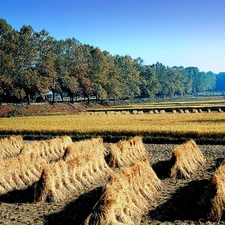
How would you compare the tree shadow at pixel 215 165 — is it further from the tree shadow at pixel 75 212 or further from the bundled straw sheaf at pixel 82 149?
the tree shadow at pixel 75 212

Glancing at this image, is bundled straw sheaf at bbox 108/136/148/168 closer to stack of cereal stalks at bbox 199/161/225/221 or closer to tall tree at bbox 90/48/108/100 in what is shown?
stack of cereal stalks at bbox 199/161/225/221

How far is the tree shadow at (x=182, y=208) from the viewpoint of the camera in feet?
28.1

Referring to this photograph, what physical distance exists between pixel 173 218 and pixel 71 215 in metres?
2.54

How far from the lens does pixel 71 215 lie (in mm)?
8789

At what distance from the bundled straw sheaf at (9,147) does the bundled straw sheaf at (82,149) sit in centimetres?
444

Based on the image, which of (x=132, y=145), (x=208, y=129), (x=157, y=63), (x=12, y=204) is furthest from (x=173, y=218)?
(x=157, y=63)

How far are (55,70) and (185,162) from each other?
4784 cm

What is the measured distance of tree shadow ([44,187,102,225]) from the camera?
8.40m

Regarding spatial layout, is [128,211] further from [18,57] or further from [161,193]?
[18,57]

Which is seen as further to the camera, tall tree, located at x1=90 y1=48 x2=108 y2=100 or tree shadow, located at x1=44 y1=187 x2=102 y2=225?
tall tree, located at x1=90 y1=48 x2=108 y2=100

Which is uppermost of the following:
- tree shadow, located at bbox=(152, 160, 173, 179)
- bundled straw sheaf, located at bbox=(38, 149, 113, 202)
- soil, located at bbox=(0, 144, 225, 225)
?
bundled straw sheaf, located at bbox=(38, 149, 113, 202)

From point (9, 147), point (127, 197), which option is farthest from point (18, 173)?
point (9, 147)

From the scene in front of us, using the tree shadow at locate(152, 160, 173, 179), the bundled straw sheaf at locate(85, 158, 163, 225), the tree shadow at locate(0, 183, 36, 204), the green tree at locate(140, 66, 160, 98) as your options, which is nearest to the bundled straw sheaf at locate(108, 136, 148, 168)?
the tree shadow at locate(152, 160, 173, 179)

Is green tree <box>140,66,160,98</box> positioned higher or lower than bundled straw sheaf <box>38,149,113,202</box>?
higher
